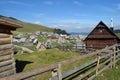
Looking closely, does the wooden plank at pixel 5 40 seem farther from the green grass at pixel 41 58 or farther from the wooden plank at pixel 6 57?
the green grass at pixel 41 58

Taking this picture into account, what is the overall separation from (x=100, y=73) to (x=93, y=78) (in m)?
1.36

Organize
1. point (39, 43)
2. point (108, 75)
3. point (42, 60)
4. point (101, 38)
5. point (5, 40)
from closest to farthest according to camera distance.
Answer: point (108, 75) → point (5, 40) → point (42, 60) → point (101, 38) → point (39, 43)

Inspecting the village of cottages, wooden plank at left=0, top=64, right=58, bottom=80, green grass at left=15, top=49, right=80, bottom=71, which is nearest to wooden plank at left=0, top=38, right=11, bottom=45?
green grass at left=15, top=49, right=80, bottom=71

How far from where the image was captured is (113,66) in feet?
43.4

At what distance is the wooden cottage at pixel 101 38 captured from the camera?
41.2 meters

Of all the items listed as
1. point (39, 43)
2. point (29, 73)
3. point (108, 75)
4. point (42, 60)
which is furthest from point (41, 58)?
point (39, 43)

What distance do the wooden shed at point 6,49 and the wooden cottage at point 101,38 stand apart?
3001cm

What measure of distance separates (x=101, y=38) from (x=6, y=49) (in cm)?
3323

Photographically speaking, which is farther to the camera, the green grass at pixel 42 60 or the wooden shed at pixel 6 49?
the green grass at pixel 42 60

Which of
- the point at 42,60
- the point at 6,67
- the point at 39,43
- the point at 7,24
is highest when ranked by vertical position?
the point at 7,24

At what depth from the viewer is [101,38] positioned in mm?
42688

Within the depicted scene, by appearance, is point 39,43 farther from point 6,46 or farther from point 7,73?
point 7,73

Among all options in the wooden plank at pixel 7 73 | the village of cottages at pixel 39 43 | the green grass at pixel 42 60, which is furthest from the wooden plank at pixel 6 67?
the village of cottages at pixel 39 43

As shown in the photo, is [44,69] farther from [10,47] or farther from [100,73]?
[10,47]
